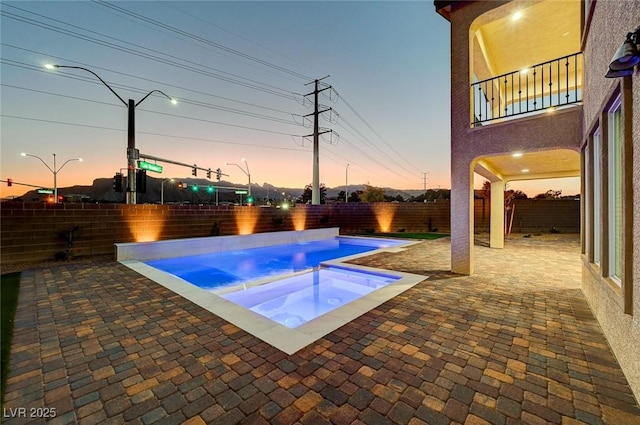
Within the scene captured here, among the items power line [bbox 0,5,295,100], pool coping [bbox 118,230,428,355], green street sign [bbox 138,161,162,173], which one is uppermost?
power line [bbox 0,5,295,100]

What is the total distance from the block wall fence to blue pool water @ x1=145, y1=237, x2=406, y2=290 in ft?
5.81

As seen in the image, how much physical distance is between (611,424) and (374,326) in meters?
2.01

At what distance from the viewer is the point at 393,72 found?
17.0 meters

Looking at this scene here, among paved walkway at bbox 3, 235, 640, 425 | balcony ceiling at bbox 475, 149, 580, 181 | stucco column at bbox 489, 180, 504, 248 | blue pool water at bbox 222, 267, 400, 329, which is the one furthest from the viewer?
stucco column at bbox 489, 180, 504, 248

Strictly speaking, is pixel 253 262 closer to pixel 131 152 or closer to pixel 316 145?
pixel 131 152

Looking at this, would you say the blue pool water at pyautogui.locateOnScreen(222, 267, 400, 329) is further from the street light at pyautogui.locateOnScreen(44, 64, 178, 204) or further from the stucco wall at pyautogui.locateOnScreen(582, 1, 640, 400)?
the street light at pyautogui.locateOnScreen(44, 64, 178, 204)

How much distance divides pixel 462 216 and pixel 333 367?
4.90m

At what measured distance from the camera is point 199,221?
469 inches

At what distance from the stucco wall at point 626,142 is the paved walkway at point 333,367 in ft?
0.64

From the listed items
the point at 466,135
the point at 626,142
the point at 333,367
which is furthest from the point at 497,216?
the point at 333,367

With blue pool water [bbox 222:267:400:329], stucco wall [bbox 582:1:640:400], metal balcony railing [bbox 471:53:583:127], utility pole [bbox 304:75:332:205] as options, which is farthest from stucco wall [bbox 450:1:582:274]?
utility pole [bbox 304:75:332:205]

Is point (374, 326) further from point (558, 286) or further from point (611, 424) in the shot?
point (558, 286)

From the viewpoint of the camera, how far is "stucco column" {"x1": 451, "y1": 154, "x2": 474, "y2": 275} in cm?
589

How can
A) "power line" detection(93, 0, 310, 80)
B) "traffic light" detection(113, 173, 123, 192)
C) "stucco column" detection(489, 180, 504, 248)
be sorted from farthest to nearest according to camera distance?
1. "power line" detection(93, 0, 310, 80)
2. "traffic light" detection(113, 173, 123, 192)
3. "stucco column" detection(489, 180, 504, 248)
